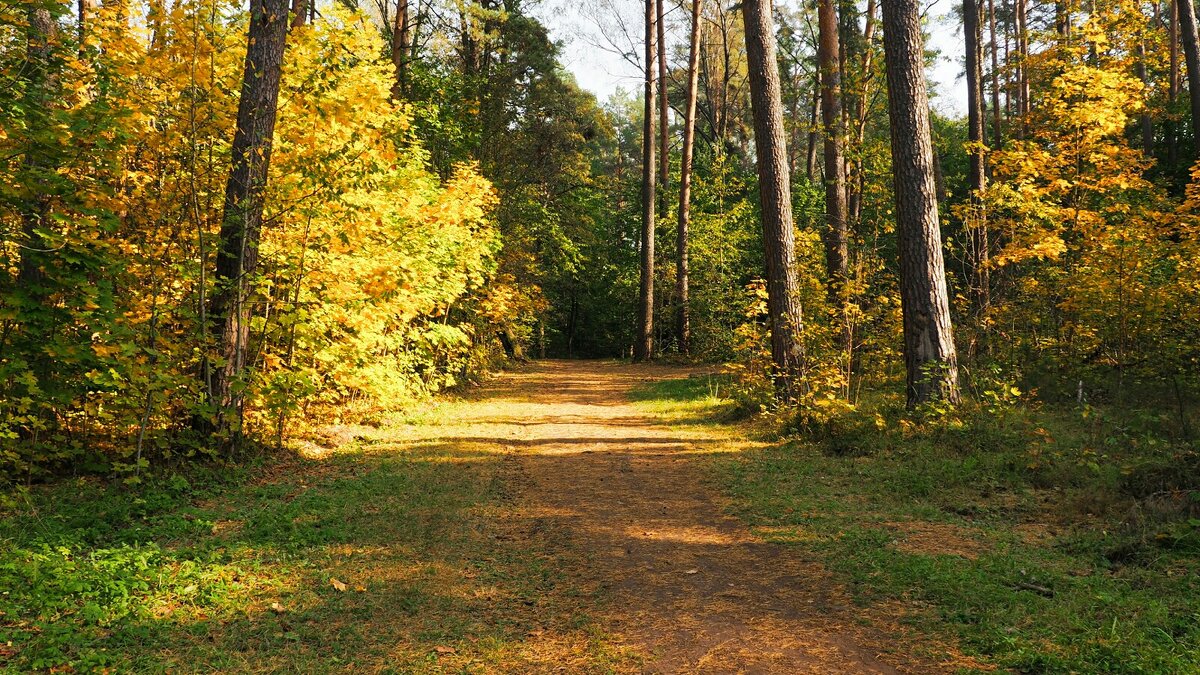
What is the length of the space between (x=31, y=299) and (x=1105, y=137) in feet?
54.7

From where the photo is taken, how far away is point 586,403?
13.9 meters

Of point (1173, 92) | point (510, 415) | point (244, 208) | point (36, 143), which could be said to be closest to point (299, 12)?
point (244, 208)

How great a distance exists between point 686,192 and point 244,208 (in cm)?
1696

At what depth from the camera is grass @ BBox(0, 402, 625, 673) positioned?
3.46 metres

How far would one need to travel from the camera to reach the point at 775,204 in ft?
35.0

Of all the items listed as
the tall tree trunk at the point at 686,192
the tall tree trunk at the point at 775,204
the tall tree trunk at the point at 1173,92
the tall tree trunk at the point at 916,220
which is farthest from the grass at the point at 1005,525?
the tall tree trunk at the point at 1173,92

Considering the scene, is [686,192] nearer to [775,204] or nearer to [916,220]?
[775,204]

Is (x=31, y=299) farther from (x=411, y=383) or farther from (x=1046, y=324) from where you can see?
(x=1046, y=324)

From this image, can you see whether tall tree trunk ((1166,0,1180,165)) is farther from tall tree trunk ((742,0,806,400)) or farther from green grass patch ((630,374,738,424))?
tall tree trunk ((742,0,806,400))

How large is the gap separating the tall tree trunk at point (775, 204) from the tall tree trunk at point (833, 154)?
978 millimetres

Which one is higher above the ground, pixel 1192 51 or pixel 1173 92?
pixel 1173 92

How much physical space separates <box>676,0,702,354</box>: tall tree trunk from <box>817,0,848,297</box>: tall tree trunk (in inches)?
321

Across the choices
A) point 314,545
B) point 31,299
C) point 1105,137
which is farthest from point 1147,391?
point 31,299

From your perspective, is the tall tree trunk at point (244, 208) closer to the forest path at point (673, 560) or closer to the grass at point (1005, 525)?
the forest path at point (673, 560)
